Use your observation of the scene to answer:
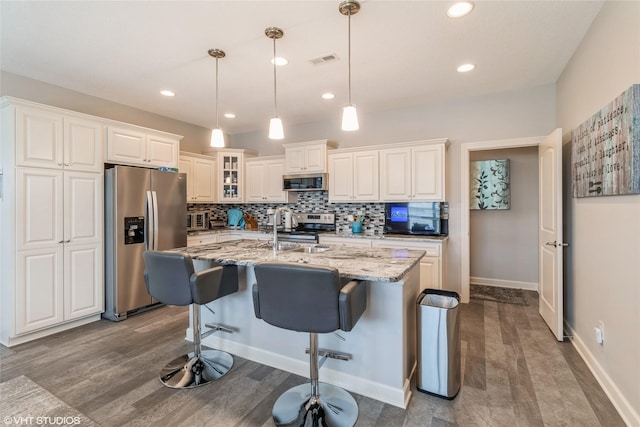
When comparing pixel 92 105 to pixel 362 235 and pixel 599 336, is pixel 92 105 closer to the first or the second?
pixel 362 235

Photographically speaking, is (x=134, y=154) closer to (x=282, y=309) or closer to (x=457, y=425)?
(x=282, y=309)

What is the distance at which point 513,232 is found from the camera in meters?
4.67

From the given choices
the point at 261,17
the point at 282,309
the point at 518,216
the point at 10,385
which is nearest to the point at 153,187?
the point at 10,385

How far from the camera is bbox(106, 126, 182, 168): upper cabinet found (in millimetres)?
3570

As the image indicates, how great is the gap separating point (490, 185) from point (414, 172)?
1554mm

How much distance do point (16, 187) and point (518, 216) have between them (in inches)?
236

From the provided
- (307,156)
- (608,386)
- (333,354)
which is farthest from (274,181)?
(608,386)

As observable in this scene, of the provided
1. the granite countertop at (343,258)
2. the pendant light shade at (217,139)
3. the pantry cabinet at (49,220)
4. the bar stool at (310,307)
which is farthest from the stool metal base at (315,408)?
the pantry cabinet at (49,220)

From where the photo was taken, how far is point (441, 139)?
3.84 meters

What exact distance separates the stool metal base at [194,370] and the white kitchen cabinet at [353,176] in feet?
8.59

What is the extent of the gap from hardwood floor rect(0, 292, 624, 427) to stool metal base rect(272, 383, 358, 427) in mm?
68

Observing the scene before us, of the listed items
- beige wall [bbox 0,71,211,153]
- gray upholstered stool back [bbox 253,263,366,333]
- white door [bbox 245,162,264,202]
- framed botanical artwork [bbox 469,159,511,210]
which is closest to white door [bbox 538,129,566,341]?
framed botanical artwork [bbox 469,159,511,210]

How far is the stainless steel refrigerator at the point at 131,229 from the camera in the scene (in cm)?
345

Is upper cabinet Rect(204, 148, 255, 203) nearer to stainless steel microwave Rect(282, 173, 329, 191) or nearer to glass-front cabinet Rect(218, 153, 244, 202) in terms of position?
glass-front cabinet Rect(218, 153, 244, 202)
